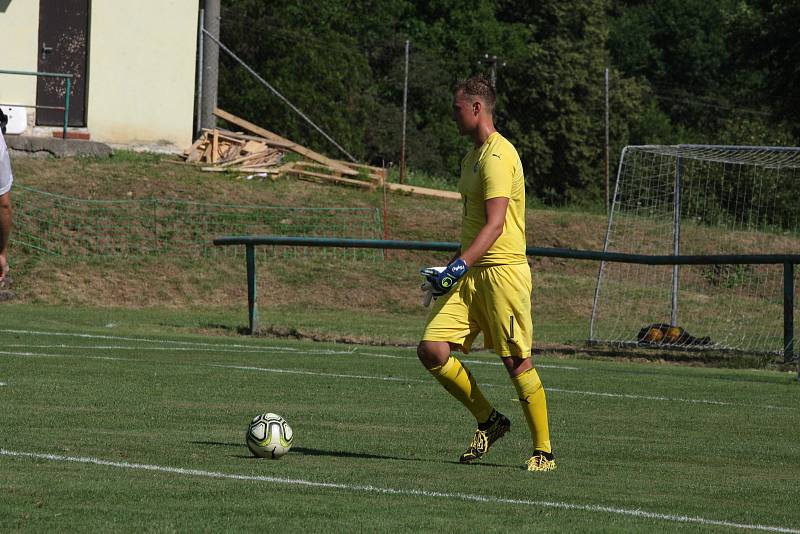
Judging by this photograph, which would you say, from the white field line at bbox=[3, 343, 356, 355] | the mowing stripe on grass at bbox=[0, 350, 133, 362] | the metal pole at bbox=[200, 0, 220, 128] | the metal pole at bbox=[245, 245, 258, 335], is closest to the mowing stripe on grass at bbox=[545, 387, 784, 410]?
the white field line at bbox=[3, 343, 356, 355]

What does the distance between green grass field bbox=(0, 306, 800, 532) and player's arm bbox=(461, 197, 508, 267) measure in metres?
1.22

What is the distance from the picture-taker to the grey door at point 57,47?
34.3 m

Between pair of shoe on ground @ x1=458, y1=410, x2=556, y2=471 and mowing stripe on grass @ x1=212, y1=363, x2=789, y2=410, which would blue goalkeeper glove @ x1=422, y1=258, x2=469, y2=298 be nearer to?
pair of shoe on ground @ x1=458, y1=410, x2=556, y2=471

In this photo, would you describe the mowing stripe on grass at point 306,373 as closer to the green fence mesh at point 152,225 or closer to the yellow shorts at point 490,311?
the yellow shorts at point 490,311

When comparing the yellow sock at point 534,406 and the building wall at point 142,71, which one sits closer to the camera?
the yellow sock at point 534,406

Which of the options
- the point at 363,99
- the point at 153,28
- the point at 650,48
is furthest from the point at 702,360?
the point at 650,48

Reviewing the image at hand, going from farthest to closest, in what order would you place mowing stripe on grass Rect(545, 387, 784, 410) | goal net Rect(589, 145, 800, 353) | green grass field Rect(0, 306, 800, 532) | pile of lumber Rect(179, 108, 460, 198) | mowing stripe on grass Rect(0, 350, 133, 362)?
pile of lumber Rect(179, 108, 460, 198) < goal net Rect(589, 145, 800, 353) < mowing stripe on grass Rect(0, 350, 133, 362) < mowing stripe on grass Rect(545, 387, 784, 410) < green grass field Rect(0, 306, 800, 532)

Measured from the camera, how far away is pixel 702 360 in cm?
1908

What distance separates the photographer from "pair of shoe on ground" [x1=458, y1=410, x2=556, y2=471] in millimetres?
8398

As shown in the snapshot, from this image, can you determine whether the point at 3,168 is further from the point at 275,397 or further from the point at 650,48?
the point at 650,48

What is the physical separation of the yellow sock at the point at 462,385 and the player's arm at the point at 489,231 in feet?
2.44

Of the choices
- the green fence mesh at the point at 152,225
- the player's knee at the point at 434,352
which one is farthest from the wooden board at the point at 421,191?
the player's knee at the point at 434,352

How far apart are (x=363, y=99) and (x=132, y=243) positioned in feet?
89.2

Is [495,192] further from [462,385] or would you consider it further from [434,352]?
[462,385]
